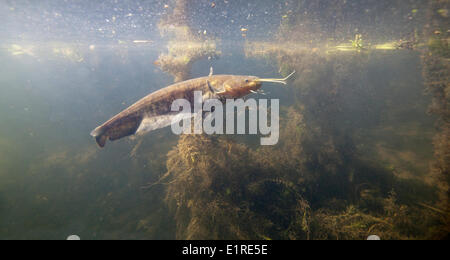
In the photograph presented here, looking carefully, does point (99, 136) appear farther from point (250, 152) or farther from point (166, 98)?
point (250, 152)

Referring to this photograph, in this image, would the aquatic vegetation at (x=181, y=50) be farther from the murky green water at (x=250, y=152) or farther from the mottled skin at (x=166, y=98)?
the mottled skin at (x=166, y=98)

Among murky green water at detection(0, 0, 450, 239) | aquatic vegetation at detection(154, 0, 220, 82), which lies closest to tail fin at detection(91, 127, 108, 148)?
murky green water at detection(0, 0, 450, 239)

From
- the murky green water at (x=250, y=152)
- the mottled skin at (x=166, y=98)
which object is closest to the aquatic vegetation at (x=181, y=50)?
the murky green water at (x=250, y=152)

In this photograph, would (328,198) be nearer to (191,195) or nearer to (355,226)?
(355,226)

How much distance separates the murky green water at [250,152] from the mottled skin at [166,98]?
2069 millimetres

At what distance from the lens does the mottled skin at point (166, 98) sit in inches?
118

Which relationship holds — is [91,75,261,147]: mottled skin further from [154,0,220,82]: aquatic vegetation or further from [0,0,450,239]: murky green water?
[154,0,220,82]: aquatic vegetation

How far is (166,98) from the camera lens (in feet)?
10.7

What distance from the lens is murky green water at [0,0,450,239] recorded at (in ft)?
16.9

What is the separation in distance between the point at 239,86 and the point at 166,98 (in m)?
1.36

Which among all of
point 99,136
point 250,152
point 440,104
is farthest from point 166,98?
point 440,104

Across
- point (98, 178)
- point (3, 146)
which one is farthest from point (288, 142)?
point (3, 146)

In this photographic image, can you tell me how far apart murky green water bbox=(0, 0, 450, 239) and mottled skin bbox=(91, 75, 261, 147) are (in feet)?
6.79
